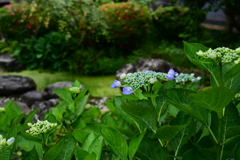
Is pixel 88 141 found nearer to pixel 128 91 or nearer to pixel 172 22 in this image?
pixel 128 91

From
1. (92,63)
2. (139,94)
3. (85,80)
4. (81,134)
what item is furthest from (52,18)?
(81,134)

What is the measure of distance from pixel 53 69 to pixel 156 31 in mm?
2930

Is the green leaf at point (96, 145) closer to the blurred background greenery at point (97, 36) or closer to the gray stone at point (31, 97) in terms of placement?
the gray stone at point (31, 97)

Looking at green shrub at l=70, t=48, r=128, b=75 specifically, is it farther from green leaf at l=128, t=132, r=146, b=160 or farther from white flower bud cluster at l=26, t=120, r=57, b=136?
Answer: green leaf at l=128, t=132, r=146, b=160

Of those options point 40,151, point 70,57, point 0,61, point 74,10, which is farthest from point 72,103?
point 0,61

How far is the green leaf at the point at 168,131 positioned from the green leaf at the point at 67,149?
0.76ft

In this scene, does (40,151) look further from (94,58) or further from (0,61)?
(0,61)

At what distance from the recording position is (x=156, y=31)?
7.70 meters

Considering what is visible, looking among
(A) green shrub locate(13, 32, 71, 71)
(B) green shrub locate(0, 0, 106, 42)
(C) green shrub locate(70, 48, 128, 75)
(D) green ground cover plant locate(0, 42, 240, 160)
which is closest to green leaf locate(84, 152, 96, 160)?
(D) green ground cover plant locate(0, 42, 240, 160)

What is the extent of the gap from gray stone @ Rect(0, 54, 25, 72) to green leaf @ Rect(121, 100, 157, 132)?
22.7 ft

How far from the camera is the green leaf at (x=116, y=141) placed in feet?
2.48

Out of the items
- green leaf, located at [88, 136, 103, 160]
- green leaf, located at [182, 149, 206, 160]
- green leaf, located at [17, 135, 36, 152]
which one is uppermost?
green leaf, located at [182, 149, 206, 160]

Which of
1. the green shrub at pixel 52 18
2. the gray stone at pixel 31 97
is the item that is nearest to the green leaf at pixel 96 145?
the gray stone at pixel 31 97

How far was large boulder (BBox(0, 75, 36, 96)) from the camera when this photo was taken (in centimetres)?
503
